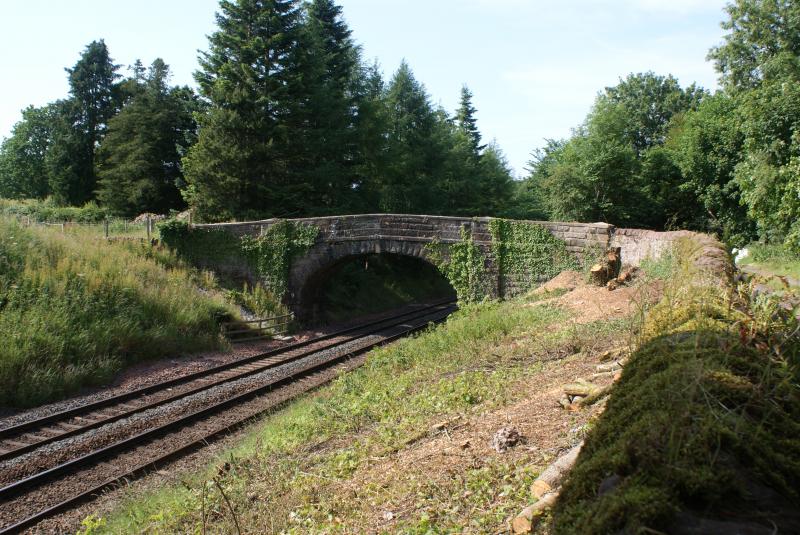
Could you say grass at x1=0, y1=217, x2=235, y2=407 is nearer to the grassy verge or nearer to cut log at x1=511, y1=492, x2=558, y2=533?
cut log at x1=511, y1=492, x2=558, y2=533

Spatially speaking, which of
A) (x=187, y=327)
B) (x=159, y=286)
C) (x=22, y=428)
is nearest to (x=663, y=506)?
(x=22, y=428)

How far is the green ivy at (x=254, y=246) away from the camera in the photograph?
865 inches

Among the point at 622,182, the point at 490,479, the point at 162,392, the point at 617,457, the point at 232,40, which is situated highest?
the point at 232,40

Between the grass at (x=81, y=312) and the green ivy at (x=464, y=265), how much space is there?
7.08 metres

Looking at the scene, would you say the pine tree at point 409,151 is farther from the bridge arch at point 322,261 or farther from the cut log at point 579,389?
the cut log at point 579,389

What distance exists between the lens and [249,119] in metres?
26.4

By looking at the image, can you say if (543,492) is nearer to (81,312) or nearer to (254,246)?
(81,312)

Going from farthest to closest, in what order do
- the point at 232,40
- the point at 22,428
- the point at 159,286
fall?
the point at 232,40 → the point at 159,286 → the point at 22,428

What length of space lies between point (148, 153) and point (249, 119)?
12432 mm

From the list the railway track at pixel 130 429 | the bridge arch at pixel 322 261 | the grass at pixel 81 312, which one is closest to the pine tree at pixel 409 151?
the bridge arch at pixel 322 261

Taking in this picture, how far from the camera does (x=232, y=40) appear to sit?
2672 centimetres

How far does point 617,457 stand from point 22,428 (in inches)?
429

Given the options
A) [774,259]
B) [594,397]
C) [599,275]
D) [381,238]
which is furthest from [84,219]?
[594,397]

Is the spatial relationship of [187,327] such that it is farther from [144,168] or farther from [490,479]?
[144,168]
